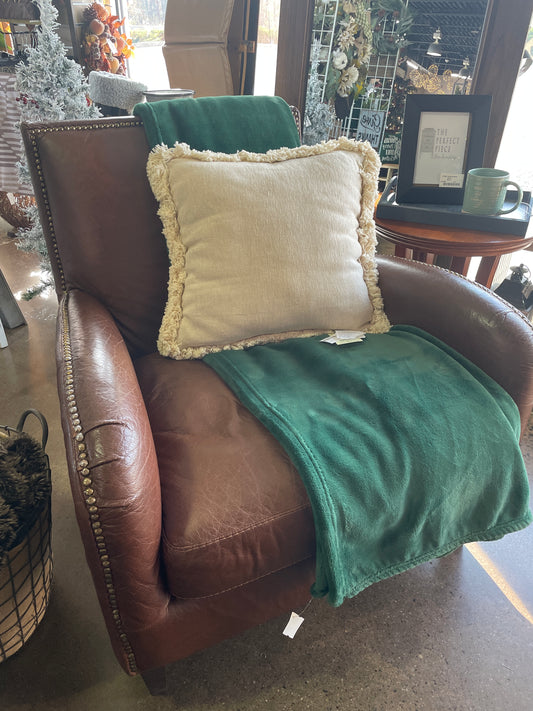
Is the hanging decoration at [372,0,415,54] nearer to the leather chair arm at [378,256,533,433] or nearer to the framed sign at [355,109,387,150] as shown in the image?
the framed sign at [355,109,387,150]

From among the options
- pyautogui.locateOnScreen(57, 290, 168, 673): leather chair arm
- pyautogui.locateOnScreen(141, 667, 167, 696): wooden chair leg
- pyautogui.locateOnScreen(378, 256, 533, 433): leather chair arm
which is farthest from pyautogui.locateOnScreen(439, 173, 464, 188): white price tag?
pyautogui.locateOnScreen(141, 667, 167, 696): wooden chair leg

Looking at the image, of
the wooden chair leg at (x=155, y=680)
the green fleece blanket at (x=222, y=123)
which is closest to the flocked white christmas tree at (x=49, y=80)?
the green fleece blanket at (x=222, y=123)

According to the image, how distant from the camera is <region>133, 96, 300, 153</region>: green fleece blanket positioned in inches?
46.7

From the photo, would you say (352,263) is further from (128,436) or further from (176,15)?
(176,15)

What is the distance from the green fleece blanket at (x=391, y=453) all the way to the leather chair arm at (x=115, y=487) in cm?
26

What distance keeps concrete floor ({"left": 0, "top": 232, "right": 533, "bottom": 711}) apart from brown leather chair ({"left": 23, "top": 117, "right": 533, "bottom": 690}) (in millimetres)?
140

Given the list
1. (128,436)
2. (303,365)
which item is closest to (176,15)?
(303,365)

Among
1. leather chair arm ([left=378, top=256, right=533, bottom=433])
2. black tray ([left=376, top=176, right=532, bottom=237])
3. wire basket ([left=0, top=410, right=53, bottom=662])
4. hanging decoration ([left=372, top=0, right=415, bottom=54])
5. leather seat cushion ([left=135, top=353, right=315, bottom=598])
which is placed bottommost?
wire basket ([left=0, top=410, right=53, bottom=662])

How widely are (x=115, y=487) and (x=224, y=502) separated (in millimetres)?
204

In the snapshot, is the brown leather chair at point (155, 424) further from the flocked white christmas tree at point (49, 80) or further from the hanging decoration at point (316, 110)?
the hanging decoration at point (316, 110)

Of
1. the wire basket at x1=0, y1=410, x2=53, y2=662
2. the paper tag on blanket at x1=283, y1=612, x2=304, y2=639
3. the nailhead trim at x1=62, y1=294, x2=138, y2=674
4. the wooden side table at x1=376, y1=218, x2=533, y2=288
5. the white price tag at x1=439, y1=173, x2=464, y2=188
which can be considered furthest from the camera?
the white price tag at x1=439, y1=173, x2=464, y2=188

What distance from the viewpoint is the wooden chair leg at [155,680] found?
96 centimetres

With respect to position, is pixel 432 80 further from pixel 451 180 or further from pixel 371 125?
pixel 451 180

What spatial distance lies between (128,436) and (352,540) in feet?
1.35
